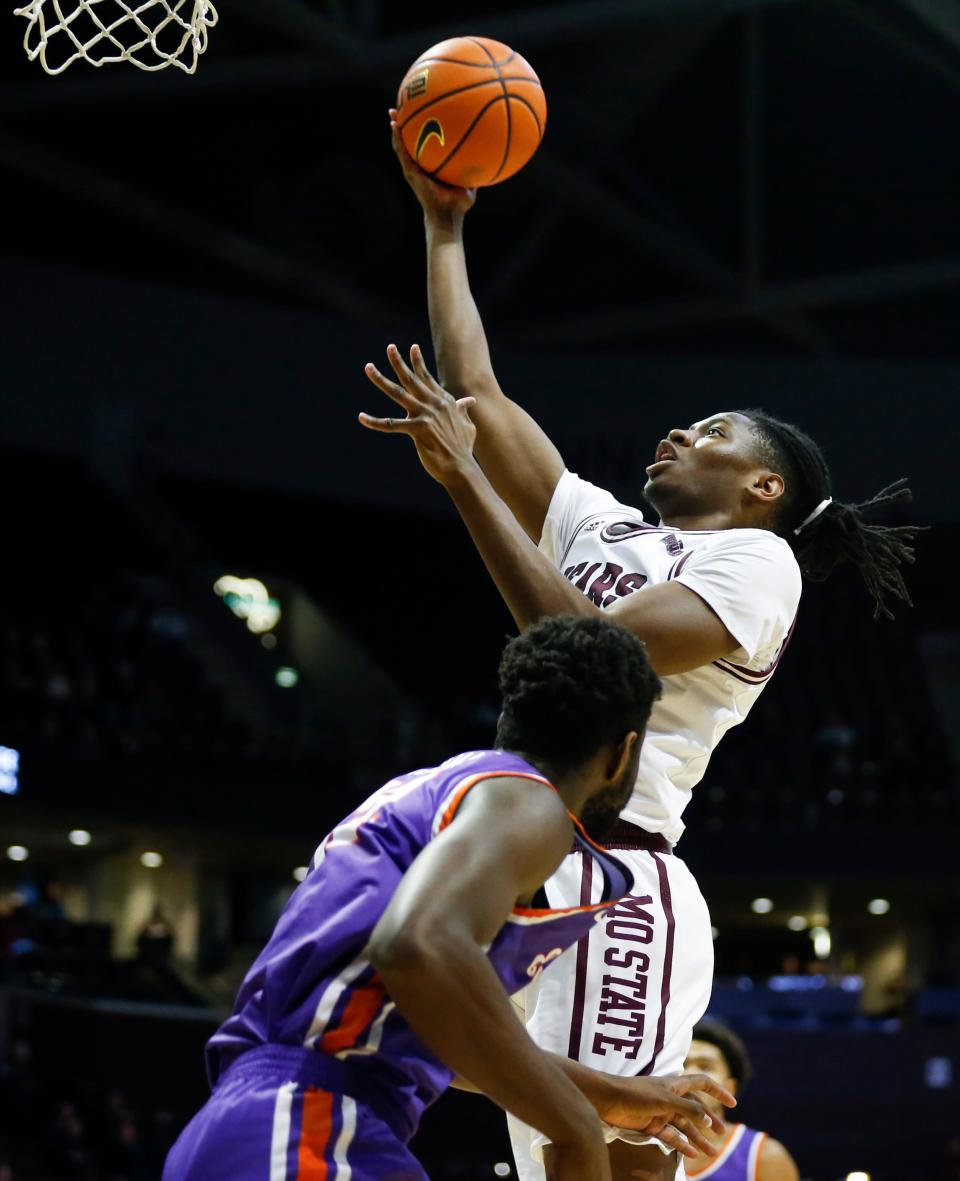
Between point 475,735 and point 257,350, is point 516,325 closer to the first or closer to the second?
point 257,350

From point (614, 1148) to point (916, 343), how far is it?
76.7 feet

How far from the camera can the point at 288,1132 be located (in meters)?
2.48

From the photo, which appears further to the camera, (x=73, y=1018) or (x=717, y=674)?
(x=73, y=1018)

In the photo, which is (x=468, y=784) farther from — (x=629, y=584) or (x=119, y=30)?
(x=119, y=30)

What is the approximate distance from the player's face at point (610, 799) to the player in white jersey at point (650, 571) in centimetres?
17

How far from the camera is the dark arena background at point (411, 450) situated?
1800cm

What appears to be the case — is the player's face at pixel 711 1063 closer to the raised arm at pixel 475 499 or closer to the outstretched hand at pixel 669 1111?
the outstretched hand at pixel 669 1111

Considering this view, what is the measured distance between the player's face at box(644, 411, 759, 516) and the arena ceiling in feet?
49.6

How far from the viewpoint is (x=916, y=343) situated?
25.6 meters

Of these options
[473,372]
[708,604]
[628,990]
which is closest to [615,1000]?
[628,990]

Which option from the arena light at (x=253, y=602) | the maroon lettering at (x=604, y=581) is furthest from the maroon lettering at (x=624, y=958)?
the arena light at (x=253, y=602)

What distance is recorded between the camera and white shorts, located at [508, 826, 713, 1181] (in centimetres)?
349

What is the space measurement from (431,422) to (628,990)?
120 centimetres

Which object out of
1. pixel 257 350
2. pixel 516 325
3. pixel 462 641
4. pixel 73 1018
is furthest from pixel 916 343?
pixel 73 1018
